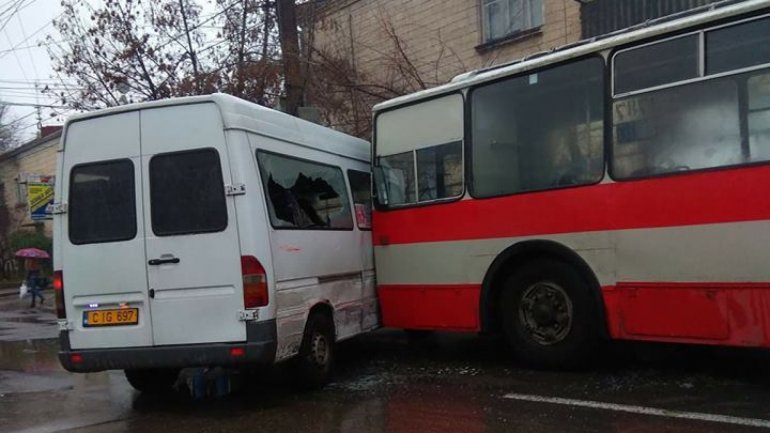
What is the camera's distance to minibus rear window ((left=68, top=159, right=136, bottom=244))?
608 cm

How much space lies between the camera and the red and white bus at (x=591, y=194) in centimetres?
532

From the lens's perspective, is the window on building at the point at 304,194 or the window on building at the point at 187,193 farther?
the window on building at the point at 304,194

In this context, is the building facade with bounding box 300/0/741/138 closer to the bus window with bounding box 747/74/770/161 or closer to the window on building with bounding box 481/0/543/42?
the window on building with bounding box 481/0/543/42

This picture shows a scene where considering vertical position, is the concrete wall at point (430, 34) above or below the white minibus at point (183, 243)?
above

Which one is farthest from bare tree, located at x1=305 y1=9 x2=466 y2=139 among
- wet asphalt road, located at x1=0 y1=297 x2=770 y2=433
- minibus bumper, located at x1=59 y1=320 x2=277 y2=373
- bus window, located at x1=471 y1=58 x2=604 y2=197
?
minibus bumper, located at x1=59 y1=320 x2=277 y2=373

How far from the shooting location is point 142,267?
5957mm

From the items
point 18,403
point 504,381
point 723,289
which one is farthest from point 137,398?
point 723,289

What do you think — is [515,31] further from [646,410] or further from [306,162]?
[646,410]

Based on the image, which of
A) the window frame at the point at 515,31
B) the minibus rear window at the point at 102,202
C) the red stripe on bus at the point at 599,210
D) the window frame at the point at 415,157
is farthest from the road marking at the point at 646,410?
the window frame at the point at 515,31

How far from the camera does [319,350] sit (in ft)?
21.5

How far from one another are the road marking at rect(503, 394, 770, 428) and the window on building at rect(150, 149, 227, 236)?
2.99 m

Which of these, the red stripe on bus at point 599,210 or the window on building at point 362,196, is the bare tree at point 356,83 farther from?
the red stripe on bus at point 599,210

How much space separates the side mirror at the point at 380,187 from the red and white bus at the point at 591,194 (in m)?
0.01

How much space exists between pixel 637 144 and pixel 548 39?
7.80 meters
